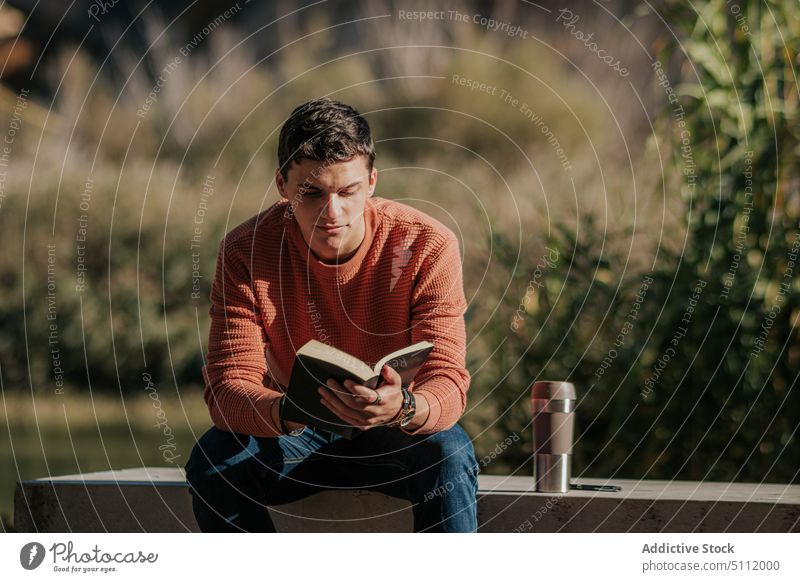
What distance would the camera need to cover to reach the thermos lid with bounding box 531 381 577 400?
8.50 ft

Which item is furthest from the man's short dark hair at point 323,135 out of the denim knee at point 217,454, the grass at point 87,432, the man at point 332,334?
the grass at point 87,432

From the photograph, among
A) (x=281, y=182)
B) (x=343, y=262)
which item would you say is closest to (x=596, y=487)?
(x=343, y=262)

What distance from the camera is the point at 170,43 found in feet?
26.3

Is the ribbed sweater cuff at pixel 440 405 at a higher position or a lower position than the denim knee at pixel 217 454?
higher

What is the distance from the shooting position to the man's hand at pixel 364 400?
207cm

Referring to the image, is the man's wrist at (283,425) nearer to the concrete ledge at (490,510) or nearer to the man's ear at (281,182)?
the concrete ledge at (490,510)

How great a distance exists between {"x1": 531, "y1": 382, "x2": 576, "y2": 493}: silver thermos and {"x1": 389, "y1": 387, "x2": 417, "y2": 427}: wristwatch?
1.61 feet

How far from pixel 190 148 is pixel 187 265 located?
1.37 meters

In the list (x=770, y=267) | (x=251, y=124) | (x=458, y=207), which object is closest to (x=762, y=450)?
(x=770, y=267)

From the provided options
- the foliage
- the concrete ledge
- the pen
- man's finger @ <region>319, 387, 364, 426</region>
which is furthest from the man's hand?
the foliage

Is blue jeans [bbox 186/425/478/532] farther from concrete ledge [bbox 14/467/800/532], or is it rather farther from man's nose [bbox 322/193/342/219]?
man's nose [bbox 322/193/342/219]

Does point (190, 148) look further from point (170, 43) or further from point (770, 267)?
point (770, 267)
